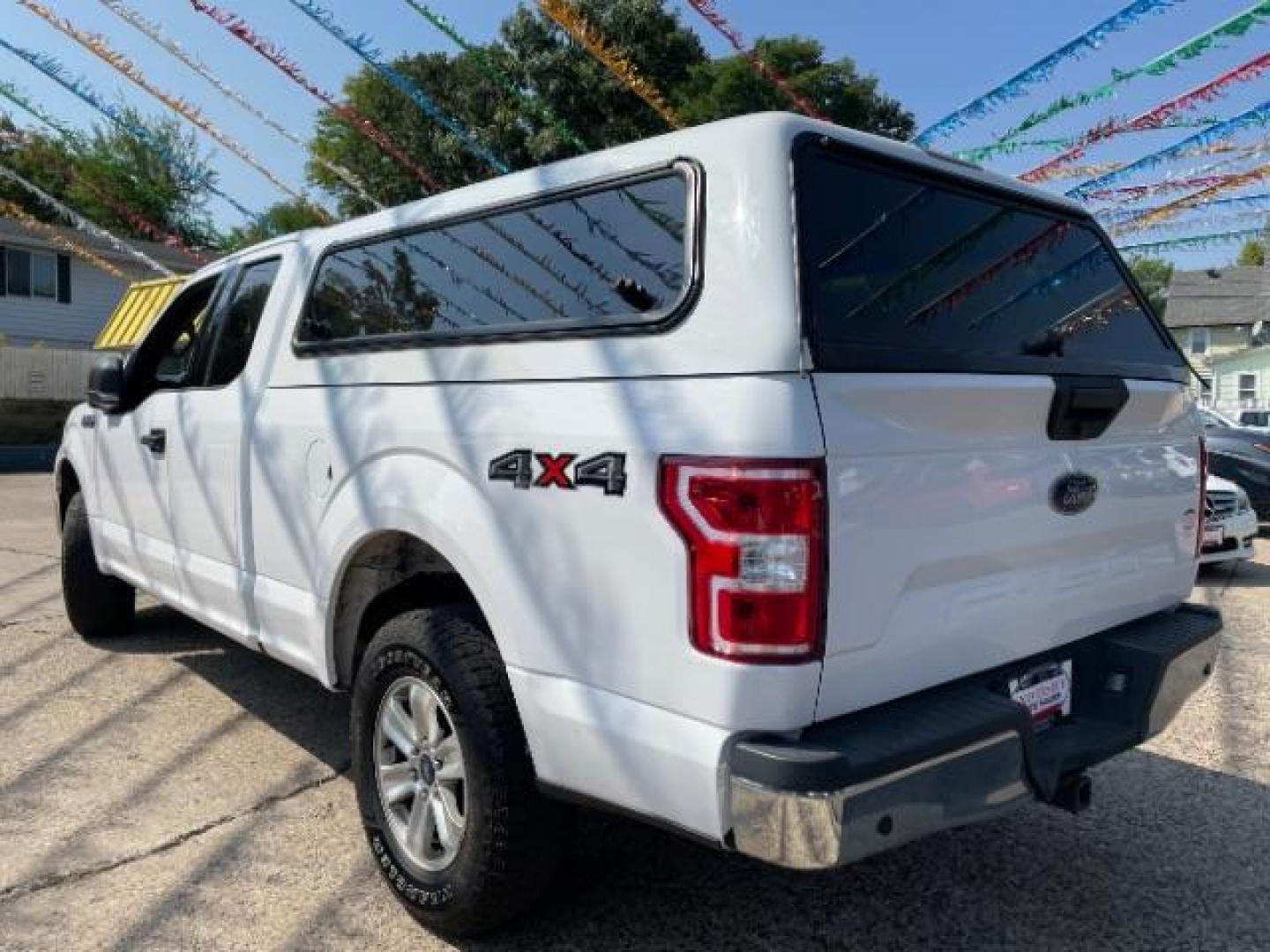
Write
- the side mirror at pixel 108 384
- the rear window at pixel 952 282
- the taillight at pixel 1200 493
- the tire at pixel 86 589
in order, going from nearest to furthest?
the rear window at pixel 952 282, the taillight at pixel 1200 493, the side mirror at pixel 108 384, the tire at pixel 86 589

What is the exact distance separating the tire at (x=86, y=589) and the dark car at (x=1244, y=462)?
965 cm

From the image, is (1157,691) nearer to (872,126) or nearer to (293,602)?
(293,602)

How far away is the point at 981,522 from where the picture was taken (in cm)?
241

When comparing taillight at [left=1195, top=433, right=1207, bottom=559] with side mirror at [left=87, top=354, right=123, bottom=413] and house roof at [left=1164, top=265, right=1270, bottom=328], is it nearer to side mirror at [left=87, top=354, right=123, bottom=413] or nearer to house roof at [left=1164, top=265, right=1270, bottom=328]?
side mirror at [left=87, top=354, right=123, bottom=413]

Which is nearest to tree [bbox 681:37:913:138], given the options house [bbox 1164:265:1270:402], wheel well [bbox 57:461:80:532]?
wheel well [bbox 57:461:80:532]

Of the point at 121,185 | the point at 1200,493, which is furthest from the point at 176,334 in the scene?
the point at 121,185

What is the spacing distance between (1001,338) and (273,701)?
3.54 metres

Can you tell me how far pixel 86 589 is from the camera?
18.1 ft

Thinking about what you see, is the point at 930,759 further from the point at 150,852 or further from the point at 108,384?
the point at 108,384

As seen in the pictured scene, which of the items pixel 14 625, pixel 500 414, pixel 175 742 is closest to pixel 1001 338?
pixel 500 414

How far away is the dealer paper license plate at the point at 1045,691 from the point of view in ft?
8.61

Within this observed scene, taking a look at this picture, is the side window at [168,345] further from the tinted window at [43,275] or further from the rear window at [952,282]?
the tinted window at [43,275]

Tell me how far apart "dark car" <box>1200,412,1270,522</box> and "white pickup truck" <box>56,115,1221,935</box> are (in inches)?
341

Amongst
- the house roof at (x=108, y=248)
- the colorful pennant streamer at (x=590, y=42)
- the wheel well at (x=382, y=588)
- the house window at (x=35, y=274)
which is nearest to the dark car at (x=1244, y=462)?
the colorful pennant streamer at (x=590, y=42)
